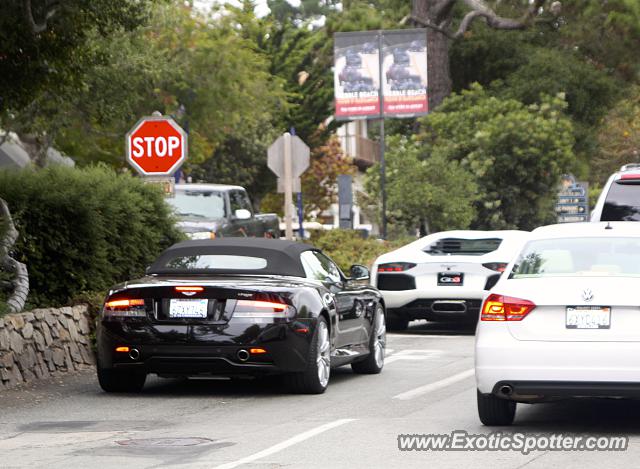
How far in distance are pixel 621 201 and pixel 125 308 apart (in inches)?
252

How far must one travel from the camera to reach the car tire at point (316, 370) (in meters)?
13.0

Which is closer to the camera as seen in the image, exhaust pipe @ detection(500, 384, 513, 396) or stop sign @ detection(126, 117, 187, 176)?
exhaust pipe @ detection(500, 384, 513, 396)

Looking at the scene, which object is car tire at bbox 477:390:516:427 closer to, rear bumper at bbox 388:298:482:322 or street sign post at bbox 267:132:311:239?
rear bumper at bbox 388:298:482:322

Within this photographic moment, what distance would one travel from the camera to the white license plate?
1273 centimetres

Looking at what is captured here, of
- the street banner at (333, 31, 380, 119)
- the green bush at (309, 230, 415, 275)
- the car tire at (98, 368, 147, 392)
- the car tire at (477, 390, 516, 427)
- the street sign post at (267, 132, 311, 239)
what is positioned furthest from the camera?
the street banner at (333, 31, 380, 119)

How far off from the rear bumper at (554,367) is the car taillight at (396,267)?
10.2 meters

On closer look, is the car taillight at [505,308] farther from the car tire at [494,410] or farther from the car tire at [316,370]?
the car tire at [316,370]

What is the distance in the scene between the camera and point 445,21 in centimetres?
4688

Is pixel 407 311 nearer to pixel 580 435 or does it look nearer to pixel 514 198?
pixel 580 435

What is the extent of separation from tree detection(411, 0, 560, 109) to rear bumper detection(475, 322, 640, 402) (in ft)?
119

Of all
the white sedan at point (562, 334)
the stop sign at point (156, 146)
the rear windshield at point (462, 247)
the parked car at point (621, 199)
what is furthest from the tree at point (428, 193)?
the white sedan at point (562, 334)

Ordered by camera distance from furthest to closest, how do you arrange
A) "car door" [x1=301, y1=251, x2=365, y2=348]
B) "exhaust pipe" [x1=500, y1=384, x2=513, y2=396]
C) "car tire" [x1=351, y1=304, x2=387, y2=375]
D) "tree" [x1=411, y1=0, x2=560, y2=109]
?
"tree" [x1=411, y1=0, x2=560, y2=109] < "car tire" [x1=351, y1=304, x2=387, y2=375] < "car door" [x1=301, y1=251, x2=365, y2=348] < "exhaust pipe" [x1=500, y1=384, x2=513, y2=396]

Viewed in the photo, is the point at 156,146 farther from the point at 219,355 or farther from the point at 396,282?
the point at 219,355

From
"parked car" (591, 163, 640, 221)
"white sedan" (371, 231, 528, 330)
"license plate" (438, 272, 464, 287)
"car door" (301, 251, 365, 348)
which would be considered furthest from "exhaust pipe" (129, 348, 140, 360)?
"license plate" (438, 272, 464, 287)
